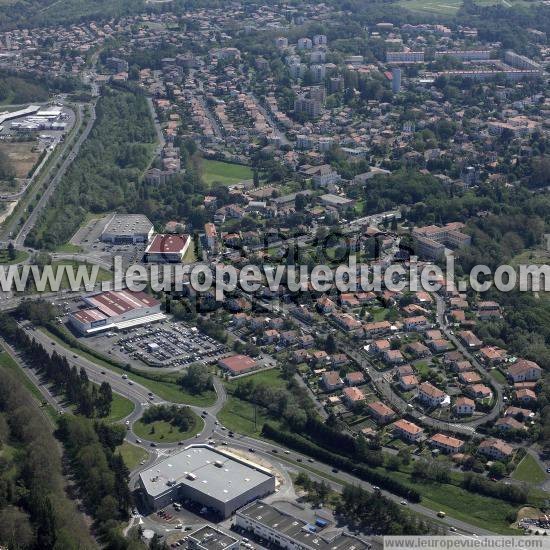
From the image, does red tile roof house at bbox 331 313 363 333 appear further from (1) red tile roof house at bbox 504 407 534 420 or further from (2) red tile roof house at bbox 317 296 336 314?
(1) red tile roof house at bbox 504 407 534 420

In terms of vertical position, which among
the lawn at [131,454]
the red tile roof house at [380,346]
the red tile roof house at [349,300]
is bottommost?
the red tile roof house at [380,346]

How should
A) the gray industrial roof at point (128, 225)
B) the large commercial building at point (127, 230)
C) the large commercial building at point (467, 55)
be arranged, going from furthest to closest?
the large commercial building at point (467, 55) < the gray industrial roof at point (128, 225) < the large commercial building at point (127, 230)

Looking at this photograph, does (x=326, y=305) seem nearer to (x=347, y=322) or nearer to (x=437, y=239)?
(x=347, y=322)

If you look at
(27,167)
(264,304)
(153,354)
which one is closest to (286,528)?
(153,354)

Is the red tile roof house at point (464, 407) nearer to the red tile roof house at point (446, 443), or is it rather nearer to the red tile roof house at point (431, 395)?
the red tile roof house at point (431, 395)

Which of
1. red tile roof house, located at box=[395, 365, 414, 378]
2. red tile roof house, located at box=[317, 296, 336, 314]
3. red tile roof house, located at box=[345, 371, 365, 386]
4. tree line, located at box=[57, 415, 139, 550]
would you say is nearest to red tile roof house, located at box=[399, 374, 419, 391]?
red tile roof house, located at box=[395, 365, 414, 378]

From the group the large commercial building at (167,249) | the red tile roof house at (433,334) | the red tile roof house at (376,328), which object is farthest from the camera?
the large commercial building at (167,249)

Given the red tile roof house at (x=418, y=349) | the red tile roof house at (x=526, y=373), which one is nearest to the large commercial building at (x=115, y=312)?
the red tile roof house at (x=418, y=349)

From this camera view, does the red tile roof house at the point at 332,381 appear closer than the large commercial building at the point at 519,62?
Yes
